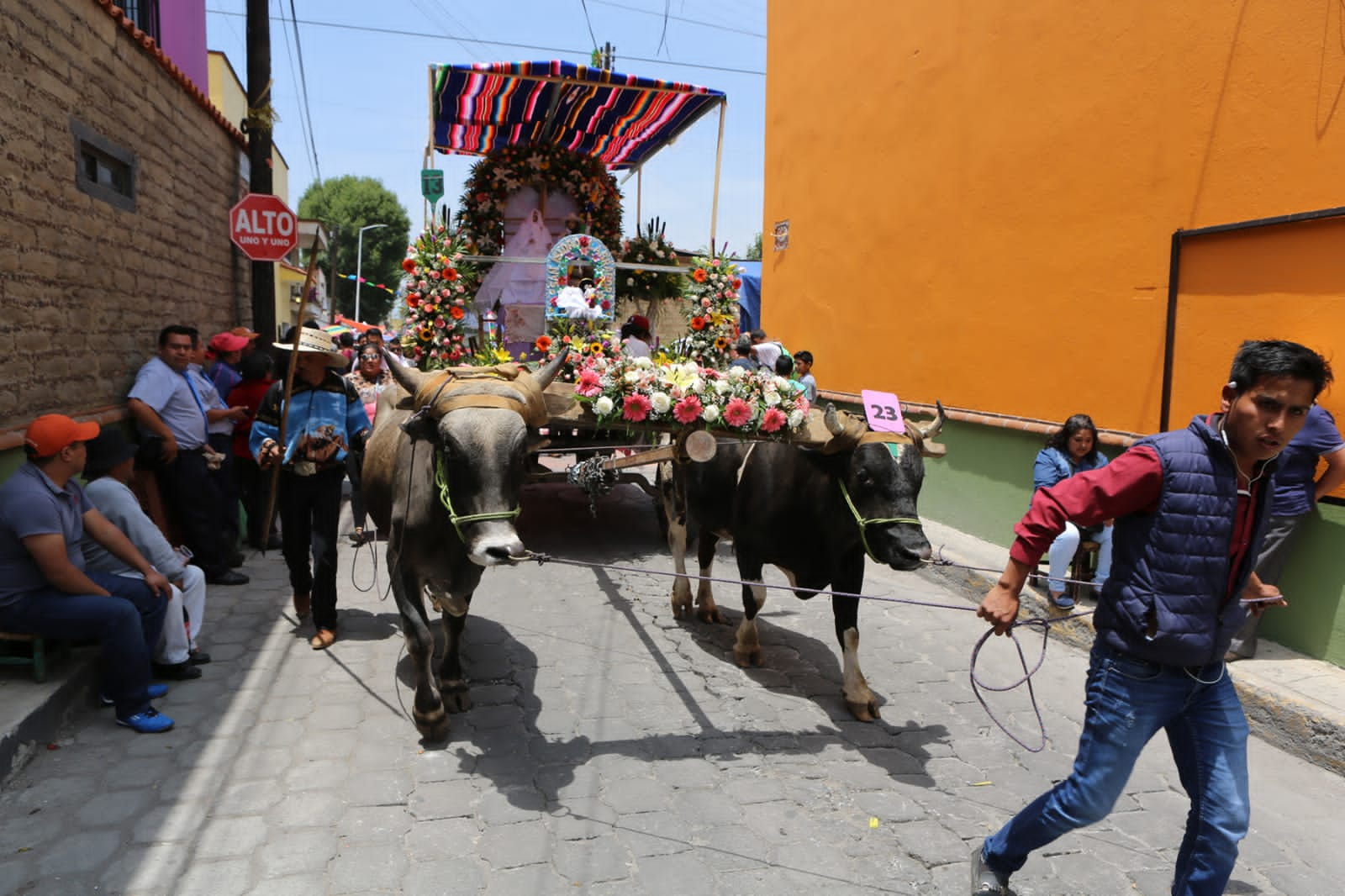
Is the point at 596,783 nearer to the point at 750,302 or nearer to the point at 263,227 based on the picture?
the point at 263,227

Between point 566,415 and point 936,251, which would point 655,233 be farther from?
point 566,415

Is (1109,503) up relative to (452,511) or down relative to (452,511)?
up

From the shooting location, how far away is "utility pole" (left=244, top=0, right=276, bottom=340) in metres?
9.90

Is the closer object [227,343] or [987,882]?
[987,882]

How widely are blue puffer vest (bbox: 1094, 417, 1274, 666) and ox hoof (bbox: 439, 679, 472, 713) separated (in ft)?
10.9

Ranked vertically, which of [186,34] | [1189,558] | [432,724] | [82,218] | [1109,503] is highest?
[186,34]

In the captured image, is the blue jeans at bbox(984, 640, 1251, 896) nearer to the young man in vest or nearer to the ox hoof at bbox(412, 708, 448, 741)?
the young man in vest

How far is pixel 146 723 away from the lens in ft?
14.4

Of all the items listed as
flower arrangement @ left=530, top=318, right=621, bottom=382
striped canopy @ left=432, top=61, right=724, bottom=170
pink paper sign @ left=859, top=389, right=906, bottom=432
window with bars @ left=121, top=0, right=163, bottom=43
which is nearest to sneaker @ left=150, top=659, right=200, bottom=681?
flower arrangement @ left=530, top=318, right=621, bottom=382

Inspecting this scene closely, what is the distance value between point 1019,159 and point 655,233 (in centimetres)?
354

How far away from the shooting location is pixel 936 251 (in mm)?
9344

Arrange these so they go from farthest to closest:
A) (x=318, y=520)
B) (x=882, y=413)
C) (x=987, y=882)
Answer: (x=318, y=520), (x=882, y=413), (x=987, y=882)

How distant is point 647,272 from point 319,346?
13.5 feet

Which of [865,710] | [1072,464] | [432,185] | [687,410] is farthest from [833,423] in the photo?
[432,185]
